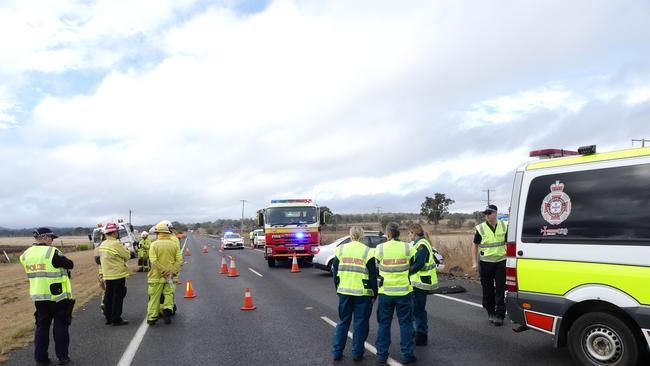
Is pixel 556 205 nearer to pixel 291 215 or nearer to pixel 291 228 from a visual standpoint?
pixel 291 228

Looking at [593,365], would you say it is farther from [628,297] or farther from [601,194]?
[601,194]

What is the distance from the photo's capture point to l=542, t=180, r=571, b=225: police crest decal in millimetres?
5488

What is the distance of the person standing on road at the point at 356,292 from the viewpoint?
6.11 meters

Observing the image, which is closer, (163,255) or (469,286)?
(163,255)

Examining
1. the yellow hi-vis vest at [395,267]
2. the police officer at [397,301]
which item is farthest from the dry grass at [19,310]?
the yellow hi-vis vest at [395,267]

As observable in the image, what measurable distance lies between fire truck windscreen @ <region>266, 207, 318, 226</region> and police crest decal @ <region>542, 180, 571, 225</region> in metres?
14.9

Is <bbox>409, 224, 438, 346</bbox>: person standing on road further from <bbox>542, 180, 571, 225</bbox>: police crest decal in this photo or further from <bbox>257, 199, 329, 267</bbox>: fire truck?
<bbox>257, 199, 329, 267</bbox>: fire truck

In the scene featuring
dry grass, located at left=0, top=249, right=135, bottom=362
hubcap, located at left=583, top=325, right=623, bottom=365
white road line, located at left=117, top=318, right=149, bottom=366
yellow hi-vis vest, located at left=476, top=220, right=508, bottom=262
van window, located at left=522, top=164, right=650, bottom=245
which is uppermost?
van window, located at left=522, top=164, right=650, bottom=245

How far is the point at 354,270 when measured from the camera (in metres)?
6.13

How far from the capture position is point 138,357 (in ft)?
21.7

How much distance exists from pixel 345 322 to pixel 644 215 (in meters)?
3.59

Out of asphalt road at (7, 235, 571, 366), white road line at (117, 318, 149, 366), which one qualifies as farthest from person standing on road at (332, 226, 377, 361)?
white road line at (117, 318, 149, 366)

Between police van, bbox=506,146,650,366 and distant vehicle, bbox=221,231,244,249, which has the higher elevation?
police van, bbox=506,146,650,366

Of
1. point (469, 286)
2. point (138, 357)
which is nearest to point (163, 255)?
point (138, 357)
